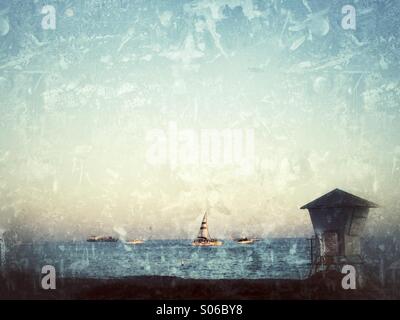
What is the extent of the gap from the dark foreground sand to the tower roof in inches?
124

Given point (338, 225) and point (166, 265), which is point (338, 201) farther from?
point (166, 265)

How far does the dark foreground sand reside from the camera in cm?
1747

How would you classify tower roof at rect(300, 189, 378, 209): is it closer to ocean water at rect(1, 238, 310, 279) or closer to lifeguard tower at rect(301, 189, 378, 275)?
lifeguard tower at rect(301, 189, 378, 275)

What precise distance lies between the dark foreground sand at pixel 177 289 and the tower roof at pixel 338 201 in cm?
316

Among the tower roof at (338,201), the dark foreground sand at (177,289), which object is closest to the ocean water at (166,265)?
the dark foreground sand at (177,289)

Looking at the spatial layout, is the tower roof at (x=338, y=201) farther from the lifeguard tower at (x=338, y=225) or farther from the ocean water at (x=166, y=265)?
the ocean water at (x=166, y=265)

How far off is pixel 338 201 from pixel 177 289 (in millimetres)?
9185

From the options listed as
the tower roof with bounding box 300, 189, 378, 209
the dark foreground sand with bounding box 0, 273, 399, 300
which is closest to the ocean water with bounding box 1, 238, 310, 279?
the dark foreground sand with bounding box 0, 273, 399, 300

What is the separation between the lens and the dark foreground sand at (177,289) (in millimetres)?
17469

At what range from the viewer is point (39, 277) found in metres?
16.5

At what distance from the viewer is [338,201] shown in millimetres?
18875
